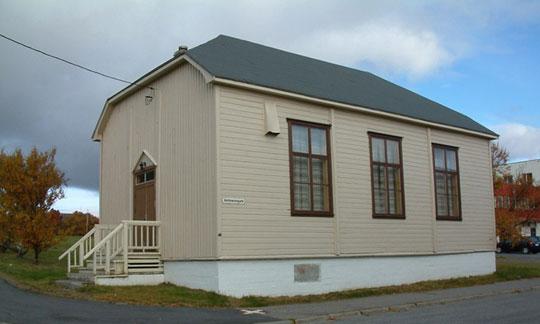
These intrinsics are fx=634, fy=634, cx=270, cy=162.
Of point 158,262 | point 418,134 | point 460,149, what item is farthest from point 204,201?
point 460,149

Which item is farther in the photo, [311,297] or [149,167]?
[149,167]

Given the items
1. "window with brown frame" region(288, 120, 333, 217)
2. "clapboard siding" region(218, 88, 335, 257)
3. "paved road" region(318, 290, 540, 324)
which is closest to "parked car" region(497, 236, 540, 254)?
"paved road" region(318, 290, 540, 324)

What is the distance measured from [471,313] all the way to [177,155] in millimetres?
8410

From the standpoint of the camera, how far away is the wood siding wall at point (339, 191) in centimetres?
1559

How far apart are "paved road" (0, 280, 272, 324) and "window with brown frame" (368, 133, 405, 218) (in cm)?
733

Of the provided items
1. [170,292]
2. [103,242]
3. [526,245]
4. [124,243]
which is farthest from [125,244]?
[526,245]

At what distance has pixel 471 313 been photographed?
518 inches

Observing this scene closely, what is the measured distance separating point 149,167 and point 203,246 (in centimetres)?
392

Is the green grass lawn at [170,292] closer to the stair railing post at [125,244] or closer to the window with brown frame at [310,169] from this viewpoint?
→ the stair railing post at [125,244]

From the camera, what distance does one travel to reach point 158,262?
16.9m

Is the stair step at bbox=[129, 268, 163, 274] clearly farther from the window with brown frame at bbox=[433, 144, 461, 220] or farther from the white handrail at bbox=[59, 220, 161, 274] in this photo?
the window with brown frame at bbox=[433, 144, 461, 220]

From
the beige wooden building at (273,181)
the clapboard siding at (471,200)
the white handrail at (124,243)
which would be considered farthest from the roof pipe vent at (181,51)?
the clapboard siding at (471,200)

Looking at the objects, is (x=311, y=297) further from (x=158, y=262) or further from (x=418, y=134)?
(x=418, y=134)

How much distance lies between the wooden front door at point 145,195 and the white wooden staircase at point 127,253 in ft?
2.18
